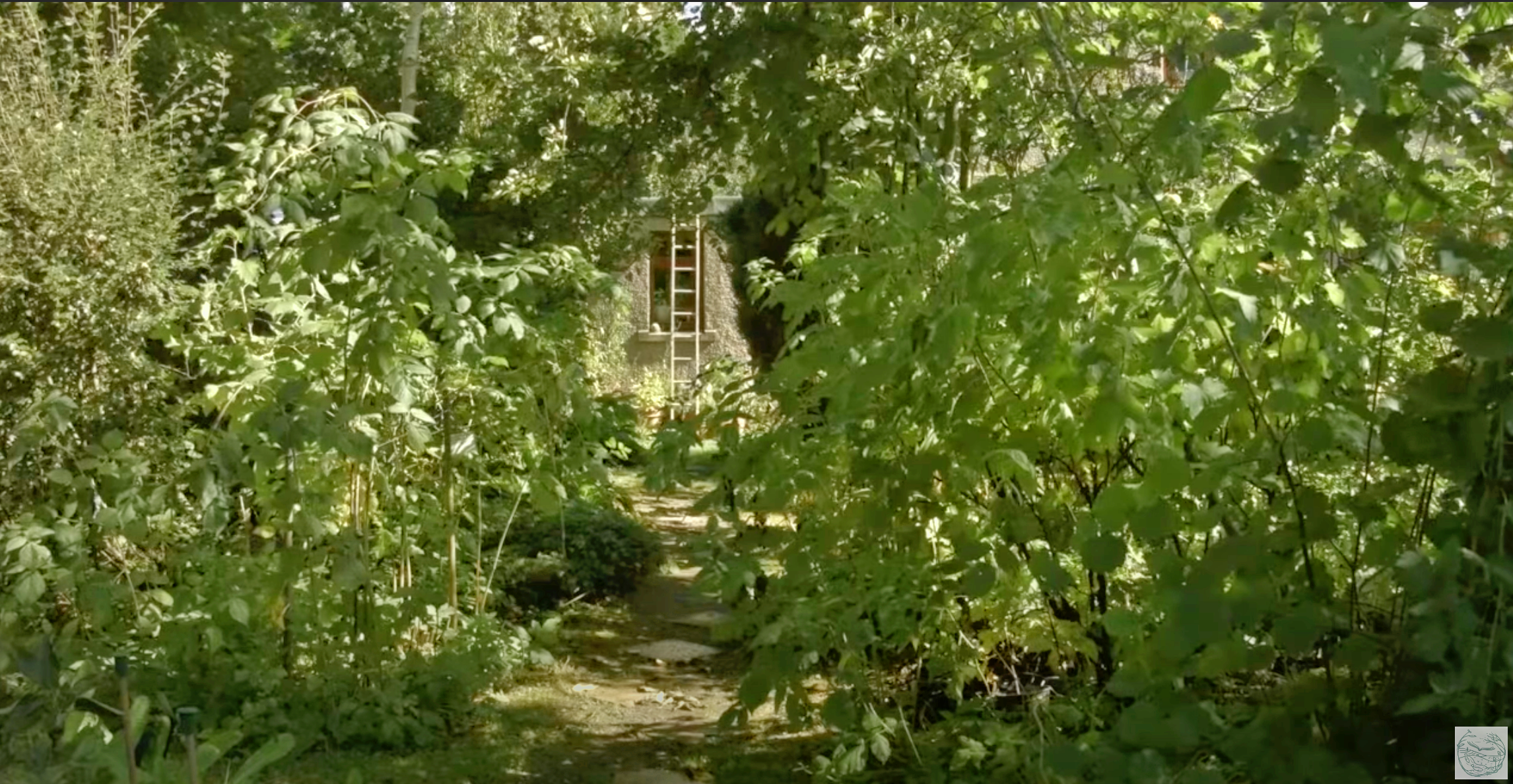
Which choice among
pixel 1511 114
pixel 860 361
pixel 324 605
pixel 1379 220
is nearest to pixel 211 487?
pixel 324 605

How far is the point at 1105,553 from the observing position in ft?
9.06

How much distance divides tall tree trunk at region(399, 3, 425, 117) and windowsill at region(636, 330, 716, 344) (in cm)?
938

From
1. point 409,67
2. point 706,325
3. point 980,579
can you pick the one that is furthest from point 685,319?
point 980,579

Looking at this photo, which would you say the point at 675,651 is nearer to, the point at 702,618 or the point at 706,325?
the point at 702,618

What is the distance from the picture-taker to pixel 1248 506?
10.5ft

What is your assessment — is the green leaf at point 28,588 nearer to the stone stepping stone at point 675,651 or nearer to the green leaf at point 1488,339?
the stone stepping stone at point 675,651

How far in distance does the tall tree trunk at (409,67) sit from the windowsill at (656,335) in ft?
30.8

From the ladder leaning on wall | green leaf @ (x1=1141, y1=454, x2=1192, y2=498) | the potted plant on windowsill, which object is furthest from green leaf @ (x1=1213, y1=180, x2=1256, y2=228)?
the potted plant on windowsill

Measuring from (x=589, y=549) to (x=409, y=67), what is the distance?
96.7 inches

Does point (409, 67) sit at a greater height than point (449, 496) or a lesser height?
greater

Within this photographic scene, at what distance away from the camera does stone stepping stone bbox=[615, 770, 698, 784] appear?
4.58 meters

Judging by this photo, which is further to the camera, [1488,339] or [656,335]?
[656,335]

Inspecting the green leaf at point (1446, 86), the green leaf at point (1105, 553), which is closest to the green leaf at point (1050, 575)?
the green leaf at point (1105, 553)
